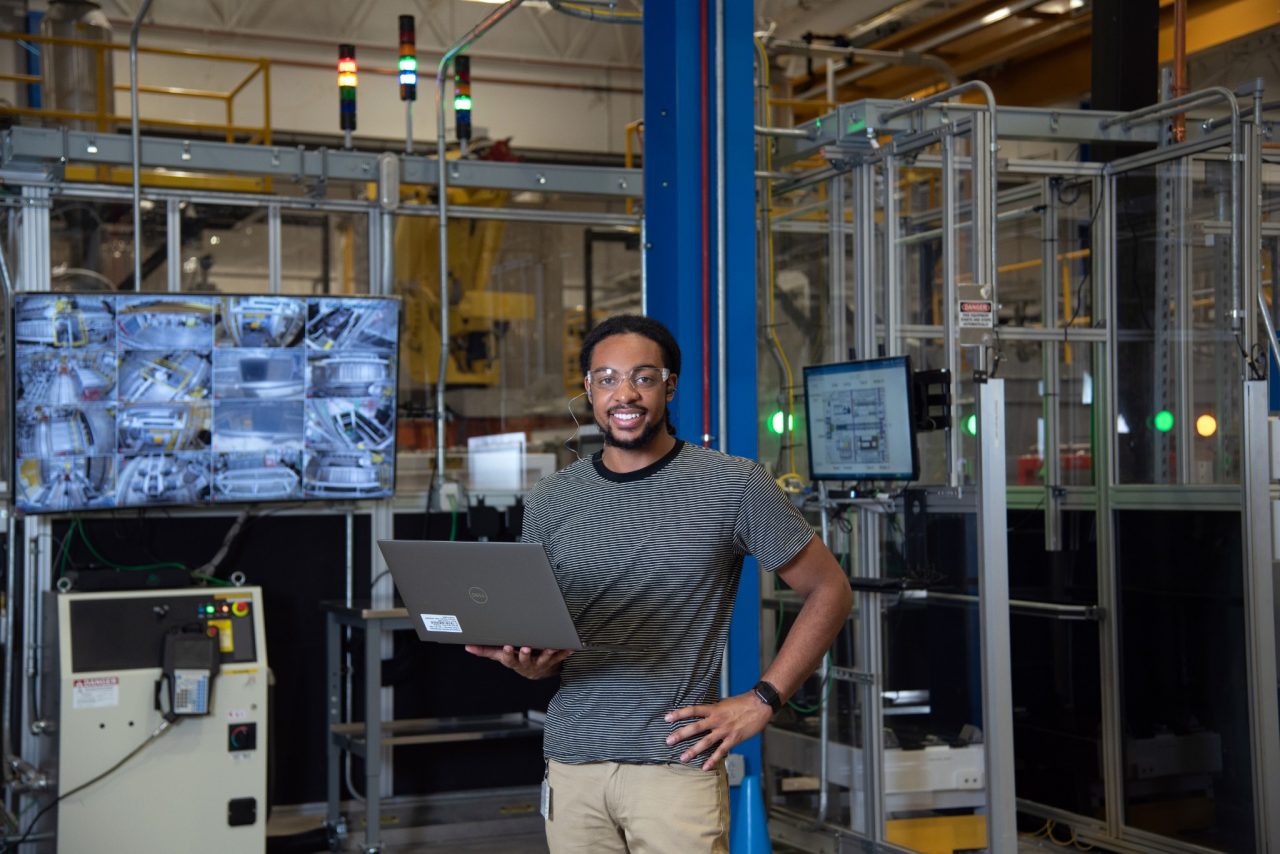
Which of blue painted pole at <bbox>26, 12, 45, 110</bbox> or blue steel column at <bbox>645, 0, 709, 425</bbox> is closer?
blue steel column at <bbox>645, 0, 709, 425</bbox>

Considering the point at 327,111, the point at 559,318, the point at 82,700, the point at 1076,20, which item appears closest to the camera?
the point at 82,700

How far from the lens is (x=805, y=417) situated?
528 cm

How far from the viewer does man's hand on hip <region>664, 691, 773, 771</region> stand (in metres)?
2.29

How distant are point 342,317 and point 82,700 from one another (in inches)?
69.5

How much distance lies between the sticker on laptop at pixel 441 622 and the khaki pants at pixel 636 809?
0.28 meters

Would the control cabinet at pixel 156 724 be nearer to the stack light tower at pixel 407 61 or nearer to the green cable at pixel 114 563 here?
the green cable at pixel 114 563

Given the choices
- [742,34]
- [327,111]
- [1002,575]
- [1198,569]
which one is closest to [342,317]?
[742,34]

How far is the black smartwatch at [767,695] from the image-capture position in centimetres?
232

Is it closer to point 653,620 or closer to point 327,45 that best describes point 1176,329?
point 653,620

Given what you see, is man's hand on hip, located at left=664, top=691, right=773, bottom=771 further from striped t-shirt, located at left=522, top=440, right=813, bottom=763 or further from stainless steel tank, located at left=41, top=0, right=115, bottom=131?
stainless steel tank, located at left=41, top=0, right=115, bottom=131

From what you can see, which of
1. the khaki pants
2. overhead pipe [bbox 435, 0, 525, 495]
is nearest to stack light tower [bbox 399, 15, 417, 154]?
overhead pipe [bbox 435, 0, 525, 495]

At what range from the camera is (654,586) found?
2.39m

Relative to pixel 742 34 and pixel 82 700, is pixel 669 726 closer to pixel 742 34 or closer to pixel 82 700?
pixel 742 34

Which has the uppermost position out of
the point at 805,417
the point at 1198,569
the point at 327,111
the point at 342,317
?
the point at 327,111
